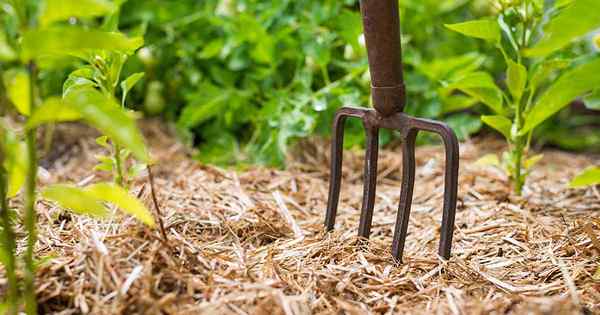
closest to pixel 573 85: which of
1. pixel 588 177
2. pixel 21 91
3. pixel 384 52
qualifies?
pixel 588 177

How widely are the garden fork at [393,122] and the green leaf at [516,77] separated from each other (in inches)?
11.7

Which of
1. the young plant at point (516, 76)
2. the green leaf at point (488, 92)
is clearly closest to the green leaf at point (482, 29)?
the young plant at point (516, 76)

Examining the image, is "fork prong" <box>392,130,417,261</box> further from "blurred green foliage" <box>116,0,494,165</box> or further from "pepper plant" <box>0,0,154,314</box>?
"blurred green foliage" <box>116,0,494,165</box>

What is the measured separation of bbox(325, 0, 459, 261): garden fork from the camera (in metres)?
1.02

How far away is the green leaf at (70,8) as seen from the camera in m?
0.72

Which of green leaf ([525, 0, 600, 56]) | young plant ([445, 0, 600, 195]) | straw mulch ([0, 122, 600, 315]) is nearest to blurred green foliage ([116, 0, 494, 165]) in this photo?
straw mulch ([0, 122, 600, 315])

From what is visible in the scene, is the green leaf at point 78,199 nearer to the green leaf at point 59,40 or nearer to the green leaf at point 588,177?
the green leaf at point 59,40

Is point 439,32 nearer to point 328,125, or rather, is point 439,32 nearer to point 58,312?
point 328,125

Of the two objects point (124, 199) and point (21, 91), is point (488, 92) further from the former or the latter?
point (21, 91)

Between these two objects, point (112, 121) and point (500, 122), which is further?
point (500, 122)

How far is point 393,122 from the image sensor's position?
1096 mm

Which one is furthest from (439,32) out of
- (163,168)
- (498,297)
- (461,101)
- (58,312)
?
(58,312)

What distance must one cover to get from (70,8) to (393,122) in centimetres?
59

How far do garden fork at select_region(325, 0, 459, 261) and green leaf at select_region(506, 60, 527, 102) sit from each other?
30cm
